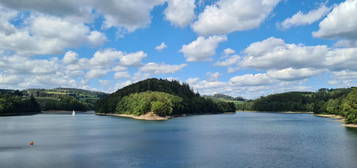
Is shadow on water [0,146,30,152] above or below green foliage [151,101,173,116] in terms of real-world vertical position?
below

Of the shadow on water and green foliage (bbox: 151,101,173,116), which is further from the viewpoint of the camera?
green foliage (bbox: 151,101,173,116)

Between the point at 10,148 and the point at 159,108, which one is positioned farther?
the point at 159,108

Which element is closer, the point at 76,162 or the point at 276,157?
the point at 76,162

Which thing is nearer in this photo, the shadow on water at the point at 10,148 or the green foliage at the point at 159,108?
the shadow on water at the point at 10,148

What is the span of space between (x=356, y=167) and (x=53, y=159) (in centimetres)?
4991

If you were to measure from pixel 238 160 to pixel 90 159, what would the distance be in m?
26.2

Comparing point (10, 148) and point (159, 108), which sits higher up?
point (159, 108)

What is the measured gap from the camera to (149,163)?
1957 inches

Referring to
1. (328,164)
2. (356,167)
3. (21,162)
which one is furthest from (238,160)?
(21,162)

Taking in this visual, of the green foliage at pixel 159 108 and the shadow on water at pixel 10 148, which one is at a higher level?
the green foliage at pixel 159 108

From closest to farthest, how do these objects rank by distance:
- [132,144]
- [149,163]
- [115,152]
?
[149,163] → [115,152] → [132,144]

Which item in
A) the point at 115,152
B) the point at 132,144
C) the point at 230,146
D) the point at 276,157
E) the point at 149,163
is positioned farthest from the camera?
the point at 132,144

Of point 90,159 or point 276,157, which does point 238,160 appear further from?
point 90,159

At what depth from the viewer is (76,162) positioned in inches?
1971
